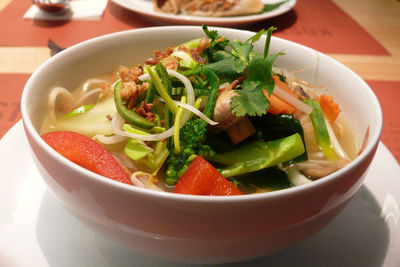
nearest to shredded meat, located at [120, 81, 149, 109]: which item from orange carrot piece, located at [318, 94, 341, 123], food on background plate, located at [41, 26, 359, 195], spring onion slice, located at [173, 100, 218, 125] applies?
food on background plate, located at [41, 26, 359, 195]

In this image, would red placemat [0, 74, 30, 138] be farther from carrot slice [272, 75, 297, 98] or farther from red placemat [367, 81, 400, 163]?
red placemat [367, 81, 400, 163]

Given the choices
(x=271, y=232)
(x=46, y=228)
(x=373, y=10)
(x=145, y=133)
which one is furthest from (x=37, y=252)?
(x=373, y=10)

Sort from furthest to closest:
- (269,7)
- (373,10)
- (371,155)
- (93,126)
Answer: (373,10), (269,7), (93,126), (371,155)

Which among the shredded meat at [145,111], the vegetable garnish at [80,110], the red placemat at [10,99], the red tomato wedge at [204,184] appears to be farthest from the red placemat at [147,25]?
the red tomato wedge at [204,184]

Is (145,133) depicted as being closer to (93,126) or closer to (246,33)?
(93,126)

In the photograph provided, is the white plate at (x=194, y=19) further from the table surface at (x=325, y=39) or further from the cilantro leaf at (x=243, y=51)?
the cilantro leaf at (x=243, y=51)
